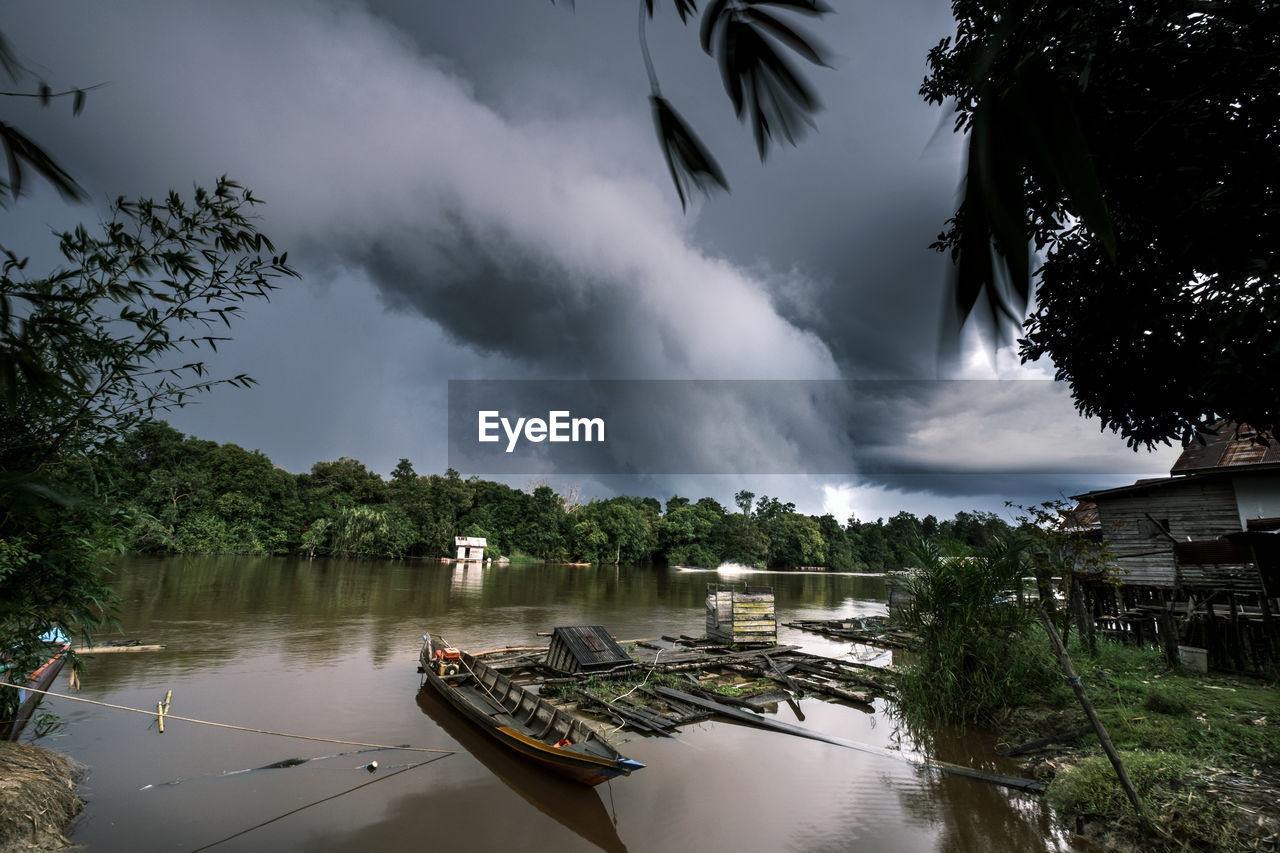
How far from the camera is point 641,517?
72.1m

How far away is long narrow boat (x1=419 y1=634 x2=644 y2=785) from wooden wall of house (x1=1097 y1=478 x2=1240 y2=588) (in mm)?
12493

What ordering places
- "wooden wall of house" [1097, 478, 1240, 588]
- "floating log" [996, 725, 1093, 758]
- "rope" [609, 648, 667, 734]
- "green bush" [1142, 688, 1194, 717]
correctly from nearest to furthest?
"green bush" [1142, 688, 1194, 717]
"floating log" [996, 725, 1093, 758]
"rope" [609, 648, 667, 734]
"wooden wall of house" [1097, 478, 1240, 588]

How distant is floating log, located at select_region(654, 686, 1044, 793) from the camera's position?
6.46 meters

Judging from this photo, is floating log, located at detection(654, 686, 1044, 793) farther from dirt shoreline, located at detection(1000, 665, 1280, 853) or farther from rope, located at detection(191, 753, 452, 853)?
rope, located at detection(191, 753, 452, 853)

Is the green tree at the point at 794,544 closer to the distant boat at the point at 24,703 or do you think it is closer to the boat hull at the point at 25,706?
the boat hull at the point at 25,706

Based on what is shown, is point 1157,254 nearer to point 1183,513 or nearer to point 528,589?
point 1183,513

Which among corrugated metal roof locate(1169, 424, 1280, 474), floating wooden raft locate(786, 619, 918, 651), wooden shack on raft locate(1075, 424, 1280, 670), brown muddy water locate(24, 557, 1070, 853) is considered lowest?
floating wooden raft locate(786, 619, 918, 651)

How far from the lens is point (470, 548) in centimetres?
6081

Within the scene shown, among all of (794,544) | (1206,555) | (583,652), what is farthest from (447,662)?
(794,544)

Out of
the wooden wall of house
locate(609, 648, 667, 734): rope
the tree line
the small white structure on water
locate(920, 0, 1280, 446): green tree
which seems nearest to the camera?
locate(920, 0, 1280, 446): green tree

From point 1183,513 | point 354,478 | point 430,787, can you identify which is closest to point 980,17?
point 430,787

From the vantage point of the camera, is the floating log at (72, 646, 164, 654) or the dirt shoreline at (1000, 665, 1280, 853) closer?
the dirt shoreline at (1000, 665, 1280, 853)

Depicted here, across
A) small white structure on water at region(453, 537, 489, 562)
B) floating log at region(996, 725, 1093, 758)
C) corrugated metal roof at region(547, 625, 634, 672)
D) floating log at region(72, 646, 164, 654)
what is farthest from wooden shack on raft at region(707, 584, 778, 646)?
small white structure on water at region(453, 537, 489, 562)

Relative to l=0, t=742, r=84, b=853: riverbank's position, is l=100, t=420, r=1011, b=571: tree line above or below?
above
